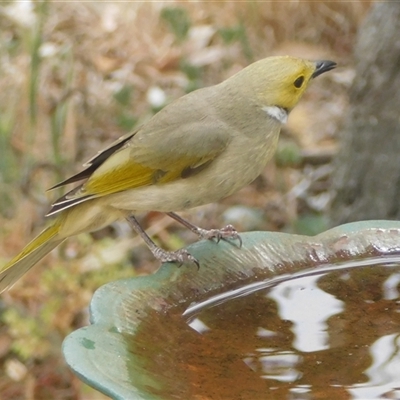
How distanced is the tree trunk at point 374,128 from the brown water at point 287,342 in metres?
2.07

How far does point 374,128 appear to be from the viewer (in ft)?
16.0

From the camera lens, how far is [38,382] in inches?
191

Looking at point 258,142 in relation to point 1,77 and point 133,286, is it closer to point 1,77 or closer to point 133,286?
point 133,286

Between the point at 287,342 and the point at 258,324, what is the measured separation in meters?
0.14

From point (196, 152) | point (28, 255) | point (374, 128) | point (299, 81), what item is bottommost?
point (374, 128)

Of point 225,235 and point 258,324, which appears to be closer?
point 258,324

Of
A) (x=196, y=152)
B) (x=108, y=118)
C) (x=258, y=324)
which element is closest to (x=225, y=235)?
(x=196, y=152)

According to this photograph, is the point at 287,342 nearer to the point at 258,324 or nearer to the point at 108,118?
the point at 258,324

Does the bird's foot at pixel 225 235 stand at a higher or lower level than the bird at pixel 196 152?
lower

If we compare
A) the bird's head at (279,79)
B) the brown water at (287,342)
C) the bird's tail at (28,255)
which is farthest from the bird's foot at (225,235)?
the bird's tail at (28,255)

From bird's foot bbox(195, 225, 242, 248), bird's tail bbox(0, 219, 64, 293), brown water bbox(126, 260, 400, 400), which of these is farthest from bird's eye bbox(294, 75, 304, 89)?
bird's tail bbox(0, 219, 64, 293)

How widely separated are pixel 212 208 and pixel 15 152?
4.67ft

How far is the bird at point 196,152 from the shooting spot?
10.4 ft

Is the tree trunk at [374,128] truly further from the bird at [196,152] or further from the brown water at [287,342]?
the brown water at [287,342]
